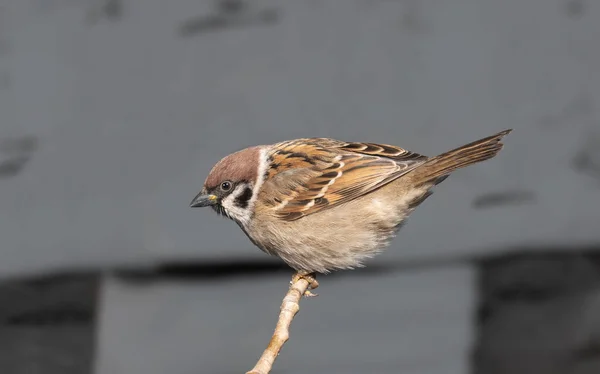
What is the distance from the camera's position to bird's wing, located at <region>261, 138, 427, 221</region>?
317 centimetres

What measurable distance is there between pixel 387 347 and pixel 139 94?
1.44 meters

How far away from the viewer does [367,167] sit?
10.5 feet

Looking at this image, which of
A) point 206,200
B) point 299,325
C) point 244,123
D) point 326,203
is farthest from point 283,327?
point 299,325

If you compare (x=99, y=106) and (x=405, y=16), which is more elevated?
(x=405, y=16)

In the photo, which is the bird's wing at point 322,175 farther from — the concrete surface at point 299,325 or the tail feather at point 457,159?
the concrete surface at point 299,325

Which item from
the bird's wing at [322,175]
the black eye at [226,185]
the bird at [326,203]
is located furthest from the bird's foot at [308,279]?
the black eye at [226,185]

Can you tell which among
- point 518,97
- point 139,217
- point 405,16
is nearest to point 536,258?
point 518,97

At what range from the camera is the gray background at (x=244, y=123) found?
438cm

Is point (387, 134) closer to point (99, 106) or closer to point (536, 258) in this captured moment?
point (536, 258)

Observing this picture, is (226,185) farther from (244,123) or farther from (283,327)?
(244,123)

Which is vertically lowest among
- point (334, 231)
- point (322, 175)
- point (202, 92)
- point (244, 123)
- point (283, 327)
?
point (283, 327)

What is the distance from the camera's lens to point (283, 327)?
254cm

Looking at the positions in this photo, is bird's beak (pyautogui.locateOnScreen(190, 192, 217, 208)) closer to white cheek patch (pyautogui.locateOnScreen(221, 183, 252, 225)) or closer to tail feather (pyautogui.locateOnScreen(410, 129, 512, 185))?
white cheek patch (pyautogui.locateOnScreen(221, 183, 252, 225))

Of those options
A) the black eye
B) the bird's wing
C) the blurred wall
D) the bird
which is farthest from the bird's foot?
the blurred wall
